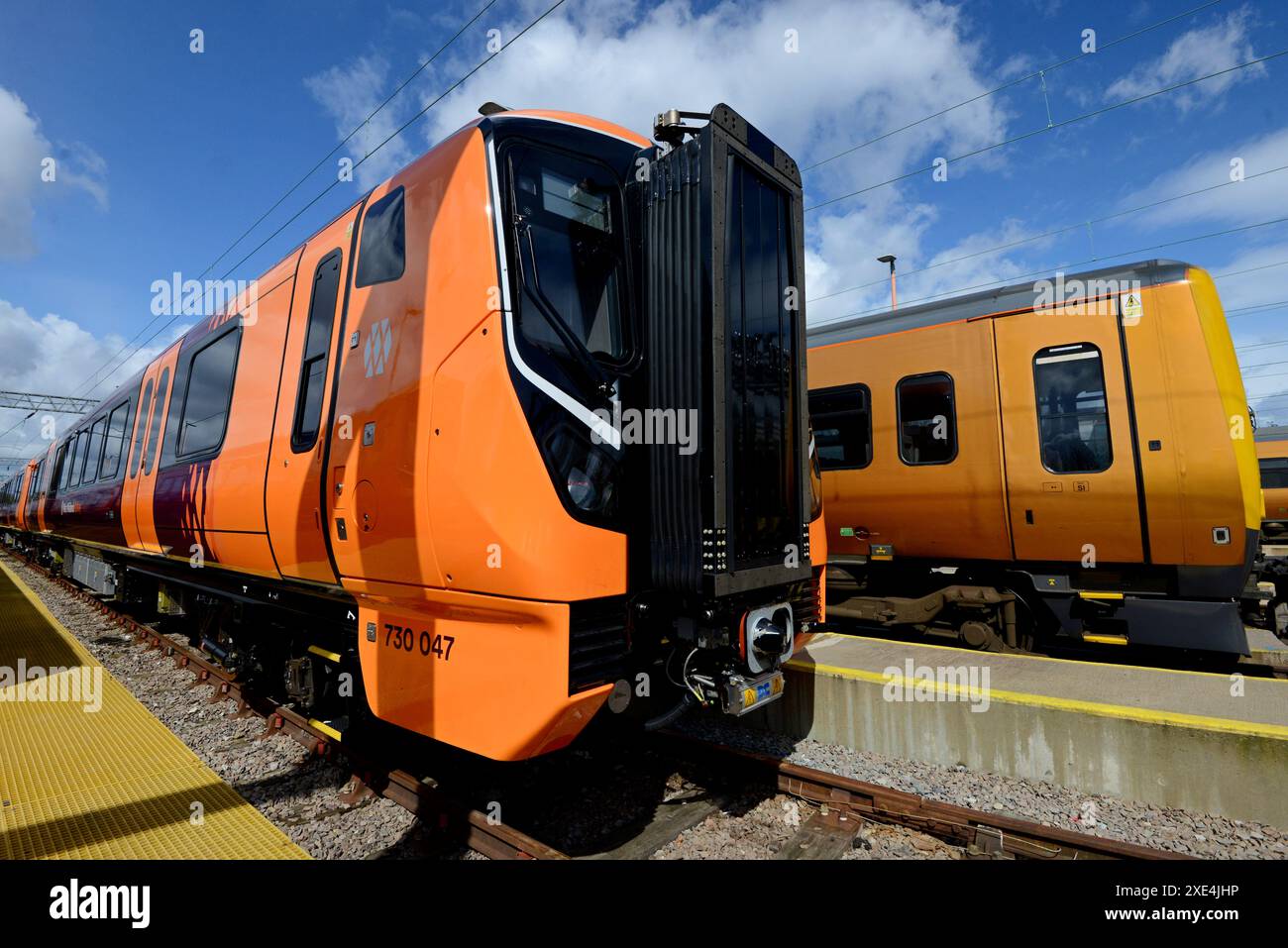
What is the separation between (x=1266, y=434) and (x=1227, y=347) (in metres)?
19.2

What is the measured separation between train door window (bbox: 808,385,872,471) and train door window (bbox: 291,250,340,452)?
5.16 metres

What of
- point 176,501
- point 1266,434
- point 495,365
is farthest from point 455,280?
point 1266,434

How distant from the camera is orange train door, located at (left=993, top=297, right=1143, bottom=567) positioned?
589cm

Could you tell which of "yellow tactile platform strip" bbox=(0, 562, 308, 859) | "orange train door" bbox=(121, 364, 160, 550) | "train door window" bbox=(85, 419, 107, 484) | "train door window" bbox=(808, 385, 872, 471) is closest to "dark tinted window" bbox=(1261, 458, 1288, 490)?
"train door window" bbox=(808, 385, 872, 471)

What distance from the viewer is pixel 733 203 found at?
3.27 metres

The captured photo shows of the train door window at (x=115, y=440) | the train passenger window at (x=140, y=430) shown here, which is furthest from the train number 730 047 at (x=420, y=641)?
the train door window at (x=115, y=440)

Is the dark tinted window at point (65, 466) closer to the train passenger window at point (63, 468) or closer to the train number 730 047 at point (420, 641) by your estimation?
the train passenger window at point (63, 468)

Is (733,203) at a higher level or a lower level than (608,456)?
higher

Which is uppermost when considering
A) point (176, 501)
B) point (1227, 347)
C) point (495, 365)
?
point (1227, 347)

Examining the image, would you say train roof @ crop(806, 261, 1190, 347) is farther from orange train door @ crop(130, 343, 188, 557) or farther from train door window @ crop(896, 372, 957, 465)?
orange train door @ crop(130, 343, 188, 557)

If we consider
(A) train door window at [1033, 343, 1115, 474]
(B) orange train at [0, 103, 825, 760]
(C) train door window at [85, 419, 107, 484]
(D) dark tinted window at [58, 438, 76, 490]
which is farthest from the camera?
(D) dark tinted window at [58, 438, 76, 490]

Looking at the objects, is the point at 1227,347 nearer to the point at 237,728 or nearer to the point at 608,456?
the point at 608,456

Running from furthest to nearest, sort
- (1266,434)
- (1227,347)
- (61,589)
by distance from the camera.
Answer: (1266,434) < (61,589) < (1227,347)

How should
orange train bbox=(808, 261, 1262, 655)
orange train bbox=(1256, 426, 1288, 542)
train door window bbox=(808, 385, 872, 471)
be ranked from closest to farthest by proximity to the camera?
orange train bbox=(808, 261, 1262, 655), train door window bbox=(808, 385, 872, 471), orange train bbox=(1256, 426, 1288, 542)
